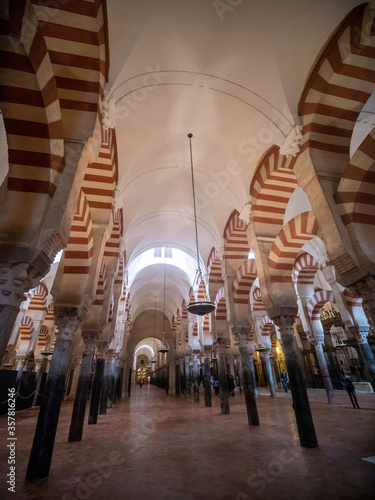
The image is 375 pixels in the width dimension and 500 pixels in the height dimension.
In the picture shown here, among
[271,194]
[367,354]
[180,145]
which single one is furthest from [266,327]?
[180,145]

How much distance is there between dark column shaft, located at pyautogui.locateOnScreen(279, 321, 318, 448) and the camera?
3.33 meters

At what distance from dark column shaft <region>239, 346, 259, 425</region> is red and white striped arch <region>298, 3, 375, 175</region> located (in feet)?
14.3

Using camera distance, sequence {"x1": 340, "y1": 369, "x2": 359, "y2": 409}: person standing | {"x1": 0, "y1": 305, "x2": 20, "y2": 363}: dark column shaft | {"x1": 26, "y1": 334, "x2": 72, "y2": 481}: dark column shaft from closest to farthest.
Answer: {"x1": 0, "y1": 305, "x2": 20, "y2": 363}: dark column shaft, {"x1": 26, "y1": 334, "x2": 72, "y2": 481}: dark column shaft, {"x1": 340, "y1": 369, "x2": 359, "y2": 409}: person standing

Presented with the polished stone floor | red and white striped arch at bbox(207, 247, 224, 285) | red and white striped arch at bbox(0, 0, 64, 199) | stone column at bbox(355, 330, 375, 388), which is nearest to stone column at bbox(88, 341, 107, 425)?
the polished stone floor

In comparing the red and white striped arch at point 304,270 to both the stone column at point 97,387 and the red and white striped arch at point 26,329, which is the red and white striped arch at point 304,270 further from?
the red and white striped arch at point 26,329

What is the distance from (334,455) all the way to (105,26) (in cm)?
611

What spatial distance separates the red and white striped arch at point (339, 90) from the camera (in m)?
3.43

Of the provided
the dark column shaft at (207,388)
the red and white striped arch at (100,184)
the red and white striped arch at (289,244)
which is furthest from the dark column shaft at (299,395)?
the dark column shaft at (207,388)

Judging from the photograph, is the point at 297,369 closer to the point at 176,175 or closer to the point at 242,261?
the point at 242,261

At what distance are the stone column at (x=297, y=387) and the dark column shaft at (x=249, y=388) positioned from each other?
1.57 meters

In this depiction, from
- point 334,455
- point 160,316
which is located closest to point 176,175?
point 334,455

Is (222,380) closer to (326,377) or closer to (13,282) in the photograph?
(326,377)

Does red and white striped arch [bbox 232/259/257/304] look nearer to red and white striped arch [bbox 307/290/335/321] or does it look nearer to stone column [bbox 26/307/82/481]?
red and white striped arch [bbox 307/290/335/321]

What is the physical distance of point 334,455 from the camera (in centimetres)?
290
